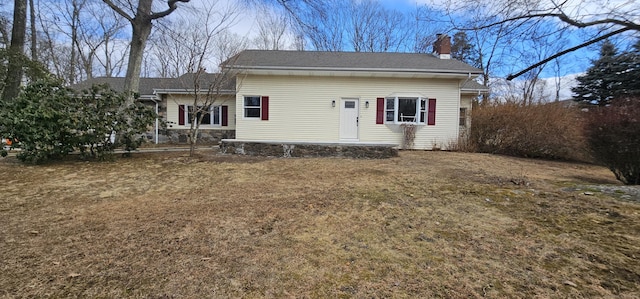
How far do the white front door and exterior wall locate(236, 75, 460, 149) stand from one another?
168 mm

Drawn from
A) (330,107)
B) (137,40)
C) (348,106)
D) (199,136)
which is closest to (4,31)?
(137,40)

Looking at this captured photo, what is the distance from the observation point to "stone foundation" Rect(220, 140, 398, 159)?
866 centimetres

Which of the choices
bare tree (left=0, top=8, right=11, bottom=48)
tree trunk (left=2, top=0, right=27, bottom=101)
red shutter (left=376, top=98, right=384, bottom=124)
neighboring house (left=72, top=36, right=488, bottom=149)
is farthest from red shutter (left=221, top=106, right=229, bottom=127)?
bare tree (left=0, top=8, right=11, bottom=48)

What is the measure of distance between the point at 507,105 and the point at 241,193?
10340 mm

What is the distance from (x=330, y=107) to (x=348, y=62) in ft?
7.30

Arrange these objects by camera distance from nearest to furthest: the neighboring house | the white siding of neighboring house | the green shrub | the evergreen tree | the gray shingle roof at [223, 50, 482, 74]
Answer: the green shrub
the gray shingle roof at [223, 50, 482, 74]
the neighboring house
the white siding of neighboring house
the evergreen tree

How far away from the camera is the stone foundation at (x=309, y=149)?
8.66 meters

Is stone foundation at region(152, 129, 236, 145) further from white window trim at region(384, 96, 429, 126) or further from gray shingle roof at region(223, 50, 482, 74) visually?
white window trim at region(384, 96, 429, 126)

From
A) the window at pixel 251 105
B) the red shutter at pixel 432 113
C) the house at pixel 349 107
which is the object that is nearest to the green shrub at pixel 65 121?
the window at pixel 251 105

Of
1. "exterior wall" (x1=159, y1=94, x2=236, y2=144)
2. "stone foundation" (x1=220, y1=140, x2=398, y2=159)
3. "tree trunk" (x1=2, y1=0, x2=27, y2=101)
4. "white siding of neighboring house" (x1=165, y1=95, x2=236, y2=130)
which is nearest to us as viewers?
"stone foundation" (x1=220, y1=140, x2=398, y2=159)

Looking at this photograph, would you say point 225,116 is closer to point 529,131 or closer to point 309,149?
point 309,149

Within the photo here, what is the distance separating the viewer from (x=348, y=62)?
1212 centimetres

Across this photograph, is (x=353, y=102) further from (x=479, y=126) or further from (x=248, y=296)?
(x=248, y=296)

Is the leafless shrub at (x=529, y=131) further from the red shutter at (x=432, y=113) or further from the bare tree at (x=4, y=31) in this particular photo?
the bare tree at (x=4, y=31)
